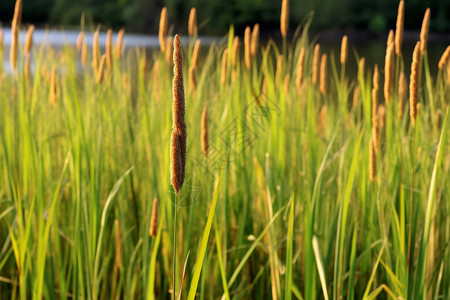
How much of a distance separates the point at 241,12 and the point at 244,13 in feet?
6.92

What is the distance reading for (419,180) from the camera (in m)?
2.09

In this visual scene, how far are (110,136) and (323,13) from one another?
29822 millimetres

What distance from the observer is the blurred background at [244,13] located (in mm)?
25469

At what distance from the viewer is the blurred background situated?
83.6 feet

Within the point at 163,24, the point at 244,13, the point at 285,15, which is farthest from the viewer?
the point at 244,13

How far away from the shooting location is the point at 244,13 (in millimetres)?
27828

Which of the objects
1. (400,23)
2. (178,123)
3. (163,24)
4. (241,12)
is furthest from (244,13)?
(178,123)

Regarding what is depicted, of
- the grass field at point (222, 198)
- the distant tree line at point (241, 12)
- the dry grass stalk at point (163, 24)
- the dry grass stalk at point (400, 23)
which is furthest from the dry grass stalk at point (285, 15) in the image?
the distant tree line at point (241, 12)

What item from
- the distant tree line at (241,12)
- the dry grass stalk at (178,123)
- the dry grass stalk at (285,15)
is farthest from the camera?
the distant tree line at (241,12)

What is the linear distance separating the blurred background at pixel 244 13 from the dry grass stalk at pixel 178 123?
20.4m

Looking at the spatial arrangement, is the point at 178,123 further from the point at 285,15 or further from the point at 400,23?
the point at 285,15

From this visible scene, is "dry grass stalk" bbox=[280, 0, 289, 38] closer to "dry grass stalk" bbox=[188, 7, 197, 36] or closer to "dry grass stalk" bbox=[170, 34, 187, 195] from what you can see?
"dry grass stalk" bbox=[188, 7, 197, 36]

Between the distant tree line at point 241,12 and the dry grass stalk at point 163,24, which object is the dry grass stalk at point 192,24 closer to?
the dry grass stalk at point 163,24

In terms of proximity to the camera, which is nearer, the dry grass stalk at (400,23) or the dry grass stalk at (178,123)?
the dry grass stalk at (178,123)
